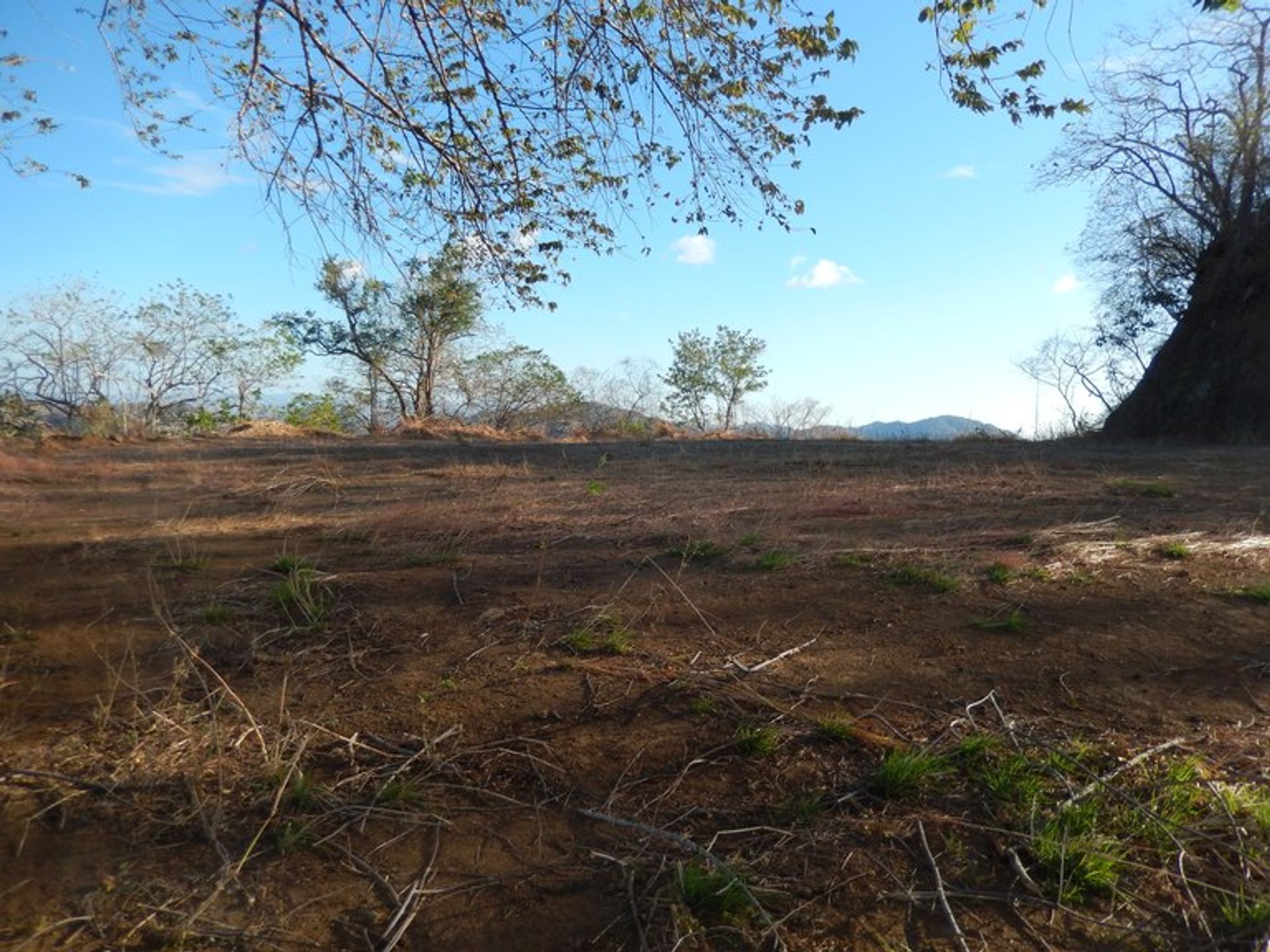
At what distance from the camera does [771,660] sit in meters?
3.07

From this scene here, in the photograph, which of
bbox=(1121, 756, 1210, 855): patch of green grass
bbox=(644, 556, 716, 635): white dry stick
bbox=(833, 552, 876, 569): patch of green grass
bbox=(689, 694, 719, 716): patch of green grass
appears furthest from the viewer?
bbox=(833, 552, 876, 569): patch of green grass

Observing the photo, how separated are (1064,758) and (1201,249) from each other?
2043 centimetres

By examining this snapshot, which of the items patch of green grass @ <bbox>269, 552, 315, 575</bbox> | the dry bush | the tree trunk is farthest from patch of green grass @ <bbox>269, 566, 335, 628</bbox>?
the tree trunk

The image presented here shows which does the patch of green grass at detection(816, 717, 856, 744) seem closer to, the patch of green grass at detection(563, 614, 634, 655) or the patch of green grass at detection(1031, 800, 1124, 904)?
the patch of green grass at detection(1031, 800, 1124, 904)

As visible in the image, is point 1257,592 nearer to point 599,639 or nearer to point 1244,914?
point 1244,914

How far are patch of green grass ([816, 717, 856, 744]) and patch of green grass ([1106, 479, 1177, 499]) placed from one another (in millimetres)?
5481

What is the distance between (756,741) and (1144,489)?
20.0 feet

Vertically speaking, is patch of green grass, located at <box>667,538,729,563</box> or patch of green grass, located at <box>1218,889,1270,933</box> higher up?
patch of green grass, located at <box>667,538,729,563</box>

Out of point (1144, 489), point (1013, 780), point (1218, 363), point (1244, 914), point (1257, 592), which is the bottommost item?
point (1244, 914)

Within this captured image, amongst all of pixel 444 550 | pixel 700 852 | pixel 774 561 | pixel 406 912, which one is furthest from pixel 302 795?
pixel 774 561

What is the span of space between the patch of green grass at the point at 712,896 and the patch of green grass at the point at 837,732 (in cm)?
75

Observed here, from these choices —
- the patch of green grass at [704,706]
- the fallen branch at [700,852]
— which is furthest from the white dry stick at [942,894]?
the patch of green grass at [704,706]

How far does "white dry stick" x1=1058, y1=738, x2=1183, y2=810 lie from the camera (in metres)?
2.13

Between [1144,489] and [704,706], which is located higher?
[1144,489]
